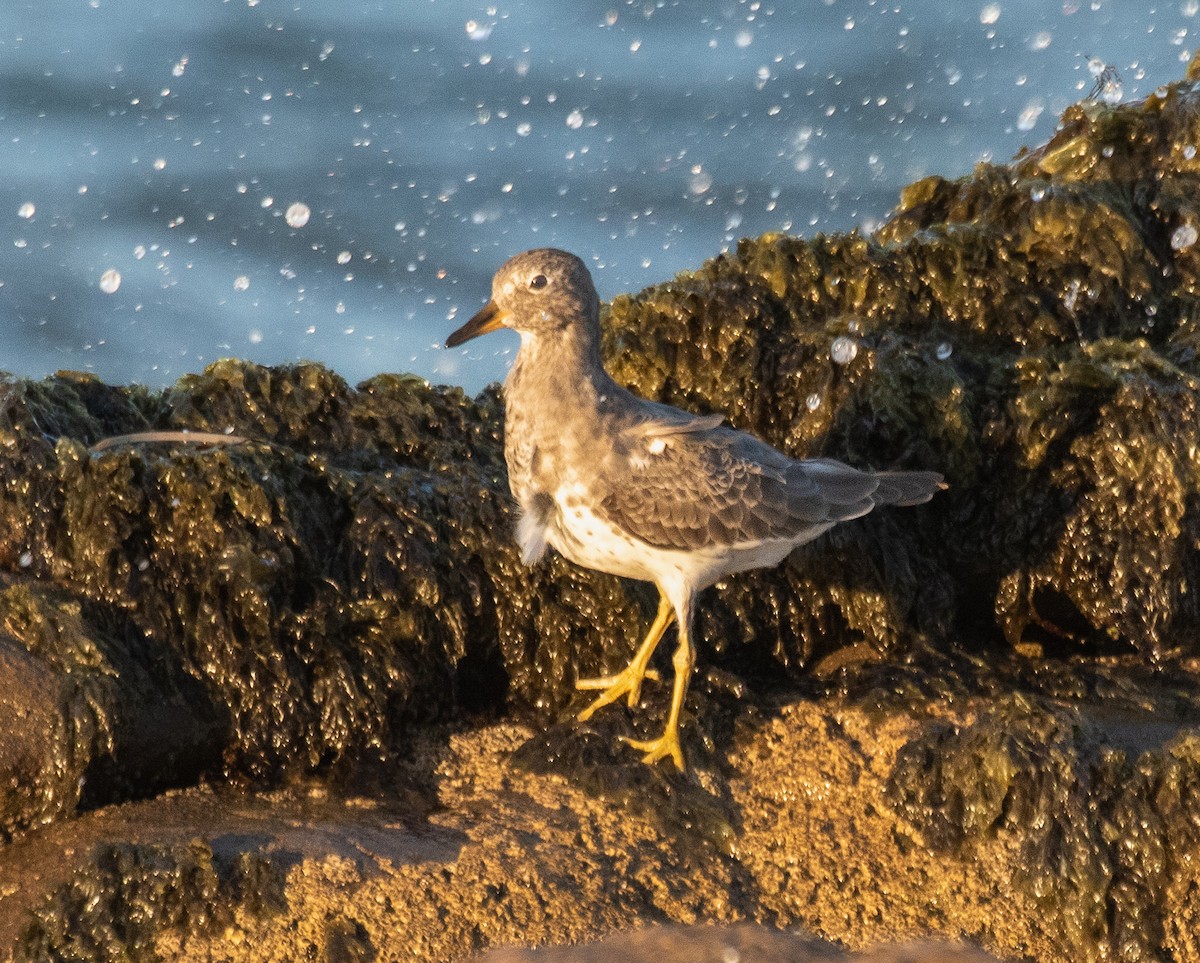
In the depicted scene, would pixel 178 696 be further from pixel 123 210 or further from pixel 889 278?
pixel 123 210

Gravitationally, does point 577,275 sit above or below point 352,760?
above

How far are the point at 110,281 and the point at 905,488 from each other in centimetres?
660

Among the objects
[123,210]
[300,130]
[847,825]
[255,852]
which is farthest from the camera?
[300,130]

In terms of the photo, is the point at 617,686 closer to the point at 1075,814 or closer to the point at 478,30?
the point at 1075,814

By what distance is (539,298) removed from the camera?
170 inches

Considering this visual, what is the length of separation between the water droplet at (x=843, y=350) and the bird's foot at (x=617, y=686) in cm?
141

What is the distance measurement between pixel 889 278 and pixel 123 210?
656 cm

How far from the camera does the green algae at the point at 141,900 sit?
125 inches

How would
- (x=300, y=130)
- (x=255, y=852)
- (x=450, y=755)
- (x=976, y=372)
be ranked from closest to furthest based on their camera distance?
(x=255, y=852), (x=450, y=755), (x=976, y=372), (x=300, y=130)

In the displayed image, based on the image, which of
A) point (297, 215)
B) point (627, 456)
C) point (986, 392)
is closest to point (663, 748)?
point (627, 456)

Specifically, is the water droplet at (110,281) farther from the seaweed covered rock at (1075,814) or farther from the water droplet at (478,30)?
the seaweed covered rock at (1075,814)

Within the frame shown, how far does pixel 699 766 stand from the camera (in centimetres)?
403

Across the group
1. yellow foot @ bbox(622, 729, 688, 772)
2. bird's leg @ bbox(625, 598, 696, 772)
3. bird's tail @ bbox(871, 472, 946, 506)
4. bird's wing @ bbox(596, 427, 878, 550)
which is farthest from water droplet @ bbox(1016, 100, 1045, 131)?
yellow foot @ bbox(622, 729, 688, 772)

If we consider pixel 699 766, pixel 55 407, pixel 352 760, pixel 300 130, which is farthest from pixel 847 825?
pixel 300 130
